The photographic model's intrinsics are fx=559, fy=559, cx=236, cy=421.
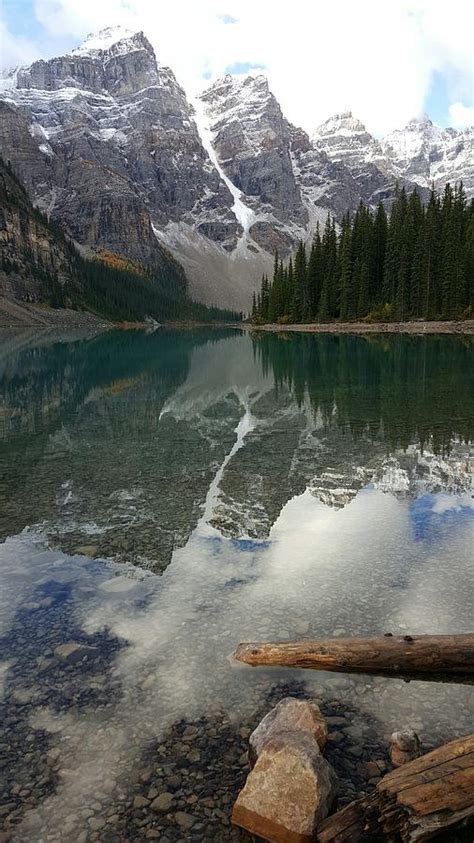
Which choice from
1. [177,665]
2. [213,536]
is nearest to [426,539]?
[213,536]

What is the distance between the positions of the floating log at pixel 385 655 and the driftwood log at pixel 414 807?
2318 mm

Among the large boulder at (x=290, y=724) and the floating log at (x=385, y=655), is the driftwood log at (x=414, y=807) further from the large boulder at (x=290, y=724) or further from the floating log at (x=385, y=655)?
the floating log at (x=385, y=655)

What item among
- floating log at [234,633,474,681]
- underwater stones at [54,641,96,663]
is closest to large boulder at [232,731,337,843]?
floating log at [234,633,474,681]

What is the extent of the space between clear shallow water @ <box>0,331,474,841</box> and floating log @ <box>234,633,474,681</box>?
0.19m

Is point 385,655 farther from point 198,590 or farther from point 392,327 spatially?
point 392,327

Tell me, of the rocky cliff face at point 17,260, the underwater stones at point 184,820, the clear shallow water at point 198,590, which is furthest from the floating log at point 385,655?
the rocky cliff face at point 17,260

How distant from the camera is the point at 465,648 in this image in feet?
22.7

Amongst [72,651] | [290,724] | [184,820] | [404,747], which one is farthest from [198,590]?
[404,747]

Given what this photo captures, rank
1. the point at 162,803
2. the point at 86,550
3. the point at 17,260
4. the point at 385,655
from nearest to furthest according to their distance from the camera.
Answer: the point at 162,803 < the point at 385,655 < the point at 86,550 < the point at 17,260

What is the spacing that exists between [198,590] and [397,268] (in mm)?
97150

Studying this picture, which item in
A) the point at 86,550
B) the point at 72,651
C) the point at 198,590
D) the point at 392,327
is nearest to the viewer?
the point at 72,651

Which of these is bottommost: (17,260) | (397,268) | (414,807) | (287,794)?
(287,794)

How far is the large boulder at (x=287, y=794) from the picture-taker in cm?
465

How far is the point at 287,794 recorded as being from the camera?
4.80 metres
